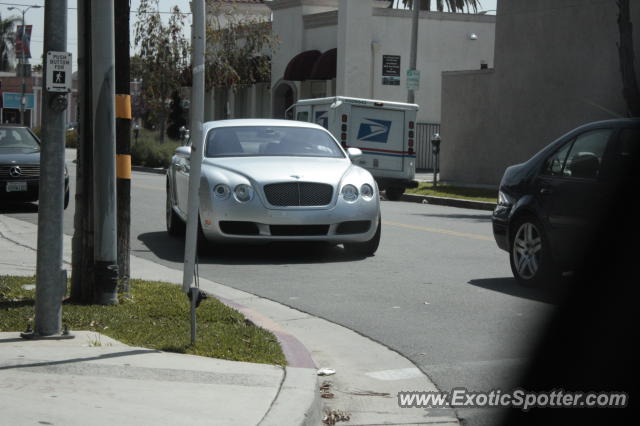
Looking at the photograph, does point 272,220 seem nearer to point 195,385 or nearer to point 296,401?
point 195,385

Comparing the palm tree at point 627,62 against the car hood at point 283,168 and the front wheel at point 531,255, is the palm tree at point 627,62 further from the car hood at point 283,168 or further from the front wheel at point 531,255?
the front wheel at point 531,255

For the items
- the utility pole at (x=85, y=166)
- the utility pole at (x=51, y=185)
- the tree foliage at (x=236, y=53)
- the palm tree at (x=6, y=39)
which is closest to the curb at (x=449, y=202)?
the utility pole at (x=85, y=166)

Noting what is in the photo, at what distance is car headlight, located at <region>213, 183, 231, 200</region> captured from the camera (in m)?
11.5

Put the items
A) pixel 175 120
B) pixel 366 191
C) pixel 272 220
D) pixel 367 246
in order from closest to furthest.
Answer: pixel 272 220, pixel 366 191, pixel 367 246, pixel 175 120

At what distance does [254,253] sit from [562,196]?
4392mm

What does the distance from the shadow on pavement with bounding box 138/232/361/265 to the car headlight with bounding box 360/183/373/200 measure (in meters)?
0.74

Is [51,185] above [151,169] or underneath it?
above

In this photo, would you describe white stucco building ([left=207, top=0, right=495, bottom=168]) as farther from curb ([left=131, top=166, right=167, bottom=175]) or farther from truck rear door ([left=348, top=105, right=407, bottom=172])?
truck rear door ([left=348, top=105, right=407, bottom=172])

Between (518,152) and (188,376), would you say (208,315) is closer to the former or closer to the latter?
(188,376)

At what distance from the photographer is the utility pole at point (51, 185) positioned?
6711 millimetres

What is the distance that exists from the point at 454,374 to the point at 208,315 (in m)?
2.17

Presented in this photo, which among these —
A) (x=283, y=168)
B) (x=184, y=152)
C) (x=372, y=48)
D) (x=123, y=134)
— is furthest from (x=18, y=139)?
(x=372, y=48)

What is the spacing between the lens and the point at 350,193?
1191cm

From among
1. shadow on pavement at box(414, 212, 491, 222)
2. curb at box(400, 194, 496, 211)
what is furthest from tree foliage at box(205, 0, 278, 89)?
shadow on pavement at box(414, 212, 491, 222)
